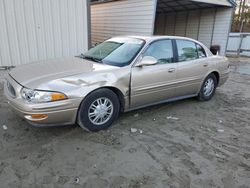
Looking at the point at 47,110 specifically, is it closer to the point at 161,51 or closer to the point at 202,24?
the point at 161,51

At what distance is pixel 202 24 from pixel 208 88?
11.1 meters

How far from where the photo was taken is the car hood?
3.12 m

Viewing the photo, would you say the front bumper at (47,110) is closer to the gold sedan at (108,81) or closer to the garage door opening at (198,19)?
the gold sedan at (108,81)

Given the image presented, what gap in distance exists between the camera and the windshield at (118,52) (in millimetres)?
3797

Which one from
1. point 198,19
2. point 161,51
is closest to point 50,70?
point 161,51

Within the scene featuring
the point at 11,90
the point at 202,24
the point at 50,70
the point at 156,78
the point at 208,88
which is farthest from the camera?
the point at 202,24

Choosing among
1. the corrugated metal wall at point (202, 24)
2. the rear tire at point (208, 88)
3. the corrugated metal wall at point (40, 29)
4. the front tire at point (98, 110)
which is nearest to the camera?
the front tire at point (98, 110)

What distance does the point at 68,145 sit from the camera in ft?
10.4

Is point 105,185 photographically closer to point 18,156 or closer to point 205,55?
point 18,156

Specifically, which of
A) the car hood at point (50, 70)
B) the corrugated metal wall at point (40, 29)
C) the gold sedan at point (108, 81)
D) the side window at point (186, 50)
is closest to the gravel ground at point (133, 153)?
the gold sedan at point (108, 81)

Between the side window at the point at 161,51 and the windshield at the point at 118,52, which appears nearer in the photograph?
the windshield at the point at 118,52

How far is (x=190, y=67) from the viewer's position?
4590mm

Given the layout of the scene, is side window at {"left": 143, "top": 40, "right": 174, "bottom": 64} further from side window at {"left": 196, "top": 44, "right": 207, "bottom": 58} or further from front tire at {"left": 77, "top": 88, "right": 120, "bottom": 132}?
front tire at {"left": 77, "top": 88, "right": 120, "bottom": 132}

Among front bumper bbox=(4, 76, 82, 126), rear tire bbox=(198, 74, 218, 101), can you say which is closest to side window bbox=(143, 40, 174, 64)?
rear tire bbox=(198, 74, 218, 101)
